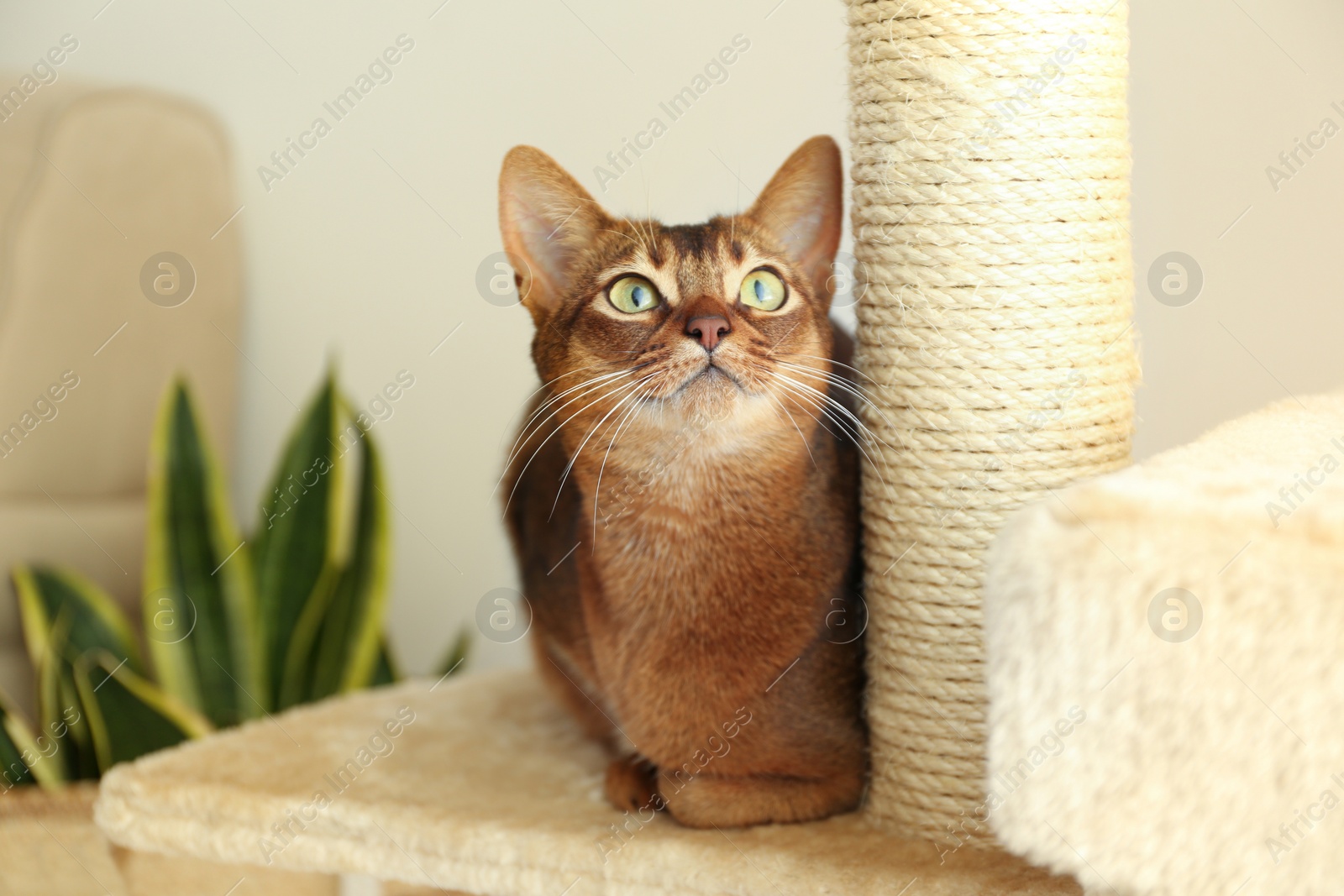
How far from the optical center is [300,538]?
6.01 feet

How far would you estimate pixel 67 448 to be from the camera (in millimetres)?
1979

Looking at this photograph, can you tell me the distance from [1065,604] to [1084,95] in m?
0.53

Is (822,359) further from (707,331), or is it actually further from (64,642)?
(64,642)

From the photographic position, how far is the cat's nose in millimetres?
924

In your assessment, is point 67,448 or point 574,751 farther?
point 67,448

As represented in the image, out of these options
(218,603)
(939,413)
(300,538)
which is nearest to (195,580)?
(218,603)

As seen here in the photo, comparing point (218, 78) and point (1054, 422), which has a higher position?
point (218, 78)

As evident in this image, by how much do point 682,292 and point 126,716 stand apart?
3.89ft

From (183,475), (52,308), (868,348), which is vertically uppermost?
(52,308)

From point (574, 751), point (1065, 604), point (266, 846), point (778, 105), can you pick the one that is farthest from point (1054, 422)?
point (778, 105)

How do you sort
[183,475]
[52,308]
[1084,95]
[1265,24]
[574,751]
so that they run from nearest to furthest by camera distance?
[1084,95], [574,751], [1265,24], [183,475], [52,308]

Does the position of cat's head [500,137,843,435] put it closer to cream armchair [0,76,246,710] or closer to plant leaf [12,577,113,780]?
plant leaf [12,577,113,780]

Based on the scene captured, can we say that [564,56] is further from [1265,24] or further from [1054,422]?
[1054,422]

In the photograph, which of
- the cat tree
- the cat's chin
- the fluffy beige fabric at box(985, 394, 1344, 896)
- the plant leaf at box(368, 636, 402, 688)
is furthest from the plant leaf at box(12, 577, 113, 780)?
the fluffy beige fabric at box(985, 394, 1344, 896)
